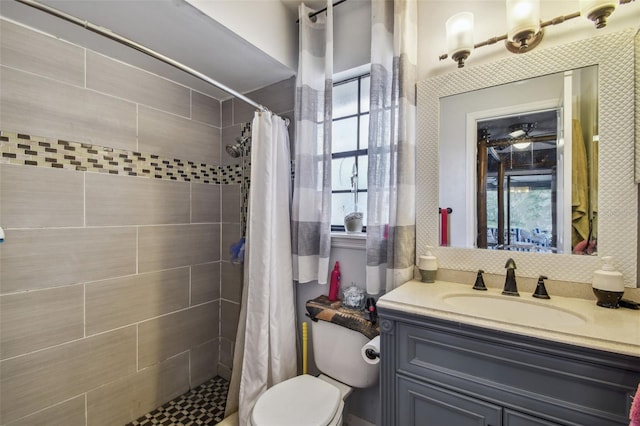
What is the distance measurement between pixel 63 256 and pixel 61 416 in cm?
81

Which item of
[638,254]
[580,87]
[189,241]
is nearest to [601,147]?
[580,87]

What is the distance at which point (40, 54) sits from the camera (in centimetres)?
134

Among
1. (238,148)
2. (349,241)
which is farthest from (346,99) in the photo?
(349,241)

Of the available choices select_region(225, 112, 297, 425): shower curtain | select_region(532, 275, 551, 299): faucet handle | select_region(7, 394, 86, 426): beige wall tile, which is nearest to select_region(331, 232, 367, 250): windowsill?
select_region(225, 112, 297, 425): shower curtain

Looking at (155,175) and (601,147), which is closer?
(601,147)

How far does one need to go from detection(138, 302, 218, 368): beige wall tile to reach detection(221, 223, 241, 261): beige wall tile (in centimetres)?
39

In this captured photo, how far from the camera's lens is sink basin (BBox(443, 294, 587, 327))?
0.91m

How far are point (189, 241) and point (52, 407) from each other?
1050mm

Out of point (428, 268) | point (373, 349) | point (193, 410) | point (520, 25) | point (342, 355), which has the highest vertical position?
point (520, 25)

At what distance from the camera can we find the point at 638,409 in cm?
59

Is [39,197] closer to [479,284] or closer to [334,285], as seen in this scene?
[334,285]

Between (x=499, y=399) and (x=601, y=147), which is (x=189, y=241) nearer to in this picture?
(x=499, y=399)

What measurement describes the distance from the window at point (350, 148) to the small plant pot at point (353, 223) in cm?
12

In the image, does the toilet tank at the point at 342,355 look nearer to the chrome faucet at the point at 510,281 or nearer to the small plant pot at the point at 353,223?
the small plant pot at the point at 353,223
